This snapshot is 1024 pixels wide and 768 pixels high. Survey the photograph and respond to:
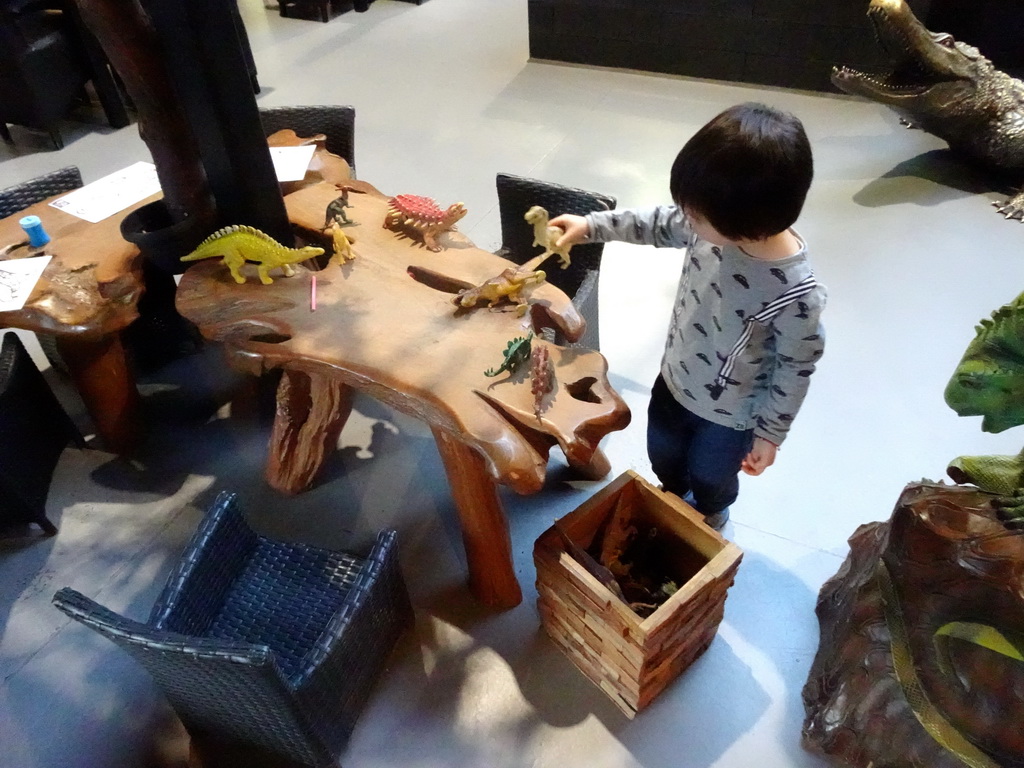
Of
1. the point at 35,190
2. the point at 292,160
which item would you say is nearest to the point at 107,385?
the point at 35,190

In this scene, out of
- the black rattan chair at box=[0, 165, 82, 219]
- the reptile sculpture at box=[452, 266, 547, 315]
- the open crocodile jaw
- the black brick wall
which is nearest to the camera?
the reptile sculpture at box=[452, 266, 547, 315]

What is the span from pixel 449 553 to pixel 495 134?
265 centimetres

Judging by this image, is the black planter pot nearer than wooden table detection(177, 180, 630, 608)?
No

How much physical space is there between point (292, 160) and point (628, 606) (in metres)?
1.66

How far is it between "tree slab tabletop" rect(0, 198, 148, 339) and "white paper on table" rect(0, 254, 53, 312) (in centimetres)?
2

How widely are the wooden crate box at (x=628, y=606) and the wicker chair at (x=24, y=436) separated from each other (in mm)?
1437

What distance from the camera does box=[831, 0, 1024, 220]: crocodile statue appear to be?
10.5 ft

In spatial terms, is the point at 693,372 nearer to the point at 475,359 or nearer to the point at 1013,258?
the point at 475,359

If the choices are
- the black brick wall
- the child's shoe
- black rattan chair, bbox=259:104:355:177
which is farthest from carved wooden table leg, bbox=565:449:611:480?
the black brick wall

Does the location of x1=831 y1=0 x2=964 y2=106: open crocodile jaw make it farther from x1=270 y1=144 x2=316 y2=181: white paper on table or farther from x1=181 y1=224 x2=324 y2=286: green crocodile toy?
x1=181 y1=224 x2=324 y2=286: green crocodile toy

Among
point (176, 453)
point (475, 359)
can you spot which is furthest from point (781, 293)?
point (176, 453)

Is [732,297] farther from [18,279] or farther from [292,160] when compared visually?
[18,279]

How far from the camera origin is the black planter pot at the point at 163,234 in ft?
5.82

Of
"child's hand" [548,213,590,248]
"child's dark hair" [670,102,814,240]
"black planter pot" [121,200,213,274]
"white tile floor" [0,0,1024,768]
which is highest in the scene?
"child's dark hair" [670,102,814,240]
